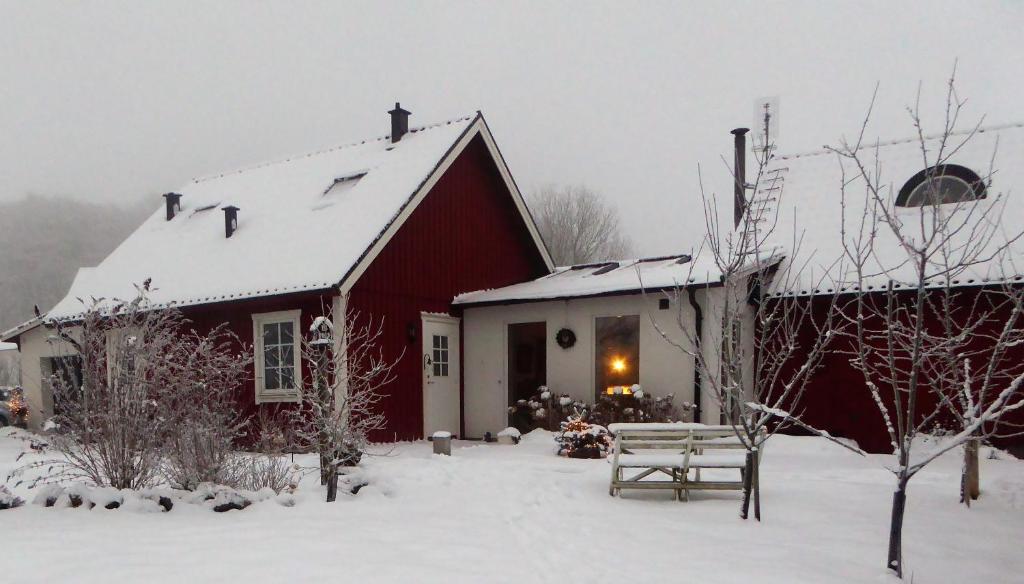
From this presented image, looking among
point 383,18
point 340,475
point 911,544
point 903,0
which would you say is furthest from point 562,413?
point 383,18

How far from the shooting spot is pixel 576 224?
33.7 m

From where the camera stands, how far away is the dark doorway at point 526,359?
12752mm

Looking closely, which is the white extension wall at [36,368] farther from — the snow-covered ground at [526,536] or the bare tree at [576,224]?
the bare tree at [576,224]

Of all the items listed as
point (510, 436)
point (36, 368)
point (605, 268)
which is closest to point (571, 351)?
point (510, 436)

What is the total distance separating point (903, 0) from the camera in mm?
6953

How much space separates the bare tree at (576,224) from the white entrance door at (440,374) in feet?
62.3

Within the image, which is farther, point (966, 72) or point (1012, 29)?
point (966, 72)

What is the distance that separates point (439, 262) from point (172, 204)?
26.0 ft

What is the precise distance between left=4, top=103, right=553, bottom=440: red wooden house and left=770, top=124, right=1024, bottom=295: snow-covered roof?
503cm

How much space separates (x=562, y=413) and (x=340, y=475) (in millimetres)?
5458

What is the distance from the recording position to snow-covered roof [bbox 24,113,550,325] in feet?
36.8

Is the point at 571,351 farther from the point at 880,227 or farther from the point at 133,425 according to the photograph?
the point at 133,425

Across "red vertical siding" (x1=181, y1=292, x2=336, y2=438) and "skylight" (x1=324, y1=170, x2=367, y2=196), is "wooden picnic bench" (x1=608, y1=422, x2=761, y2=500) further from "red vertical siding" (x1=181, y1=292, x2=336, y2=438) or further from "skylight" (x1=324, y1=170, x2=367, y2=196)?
"skylight" (x1=324, y1=170, x2=367, y2=196)

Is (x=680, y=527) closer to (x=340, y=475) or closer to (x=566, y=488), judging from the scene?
(x=566, y=488)
